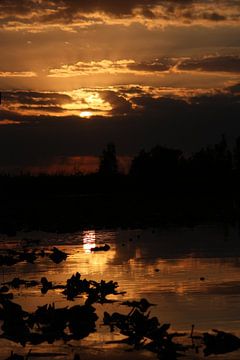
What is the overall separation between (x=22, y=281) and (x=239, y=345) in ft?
25.8

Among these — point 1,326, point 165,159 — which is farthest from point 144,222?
point 165,159

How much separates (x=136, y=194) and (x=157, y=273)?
7312 cm

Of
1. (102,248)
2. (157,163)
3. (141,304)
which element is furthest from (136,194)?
(141,304)

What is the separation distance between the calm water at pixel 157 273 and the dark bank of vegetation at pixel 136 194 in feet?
26.5

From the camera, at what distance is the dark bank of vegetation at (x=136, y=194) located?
4566 centimetres

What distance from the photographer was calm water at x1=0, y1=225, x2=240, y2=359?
13867mm

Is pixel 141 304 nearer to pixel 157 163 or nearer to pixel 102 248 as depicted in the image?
pixel 102 248

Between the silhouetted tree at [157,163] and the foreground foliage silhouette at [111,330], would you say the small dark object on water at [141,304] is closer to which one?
the foreground foliage silhouette at [111,330]

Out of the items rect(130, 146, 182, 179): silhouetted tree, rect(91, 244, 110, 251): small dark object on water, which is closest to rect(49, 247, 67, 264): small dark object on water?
rect(91, 244, 110, 251): small dark object on water

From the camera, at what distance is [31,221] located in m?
45.3

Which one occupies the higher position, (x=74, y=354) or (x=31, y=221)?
(x=31, y=221)

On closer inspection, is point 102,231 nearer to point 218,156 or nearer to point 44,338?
point 44,338

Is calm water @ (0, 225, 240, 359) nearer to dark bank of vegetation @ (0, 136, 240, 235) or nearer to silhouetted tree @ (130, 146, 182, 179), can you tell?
dark bank of vegetation @ (0, 136, 240, 235)

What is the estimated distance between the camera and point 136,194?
9350cm
